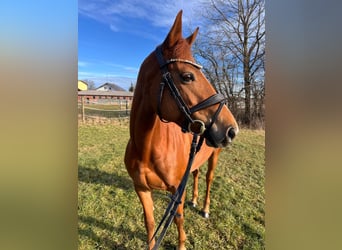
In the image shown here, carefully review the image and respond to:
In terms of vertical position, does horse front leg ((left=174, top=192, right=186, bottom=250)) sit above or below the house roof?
below

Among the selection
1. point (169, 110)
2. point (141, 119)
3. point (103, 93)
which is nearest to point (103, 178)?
point (103, 93)

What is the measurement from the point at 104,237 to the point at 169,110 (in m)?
1.78

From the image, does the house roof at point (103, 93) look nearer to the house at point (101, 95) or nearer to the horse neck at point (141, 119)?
the house at point (101, 95)

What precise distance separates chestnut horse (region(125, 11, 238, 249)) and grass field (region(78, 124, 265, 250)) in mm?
630

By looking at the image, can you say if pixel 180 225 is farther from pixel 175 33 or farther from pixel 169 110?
pixel 175 33

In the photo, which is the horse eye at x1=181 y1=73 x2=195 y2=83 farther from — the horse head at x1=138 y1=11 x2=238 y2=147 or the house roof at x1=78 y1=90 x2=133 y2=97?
the house roof at x1=78 y1=90 x2=133 y2=97

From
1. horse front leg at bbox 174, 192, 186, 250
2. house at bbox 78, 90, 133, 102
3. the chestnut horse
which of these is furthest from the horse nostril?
house at bbox 78, 90, 133, 102

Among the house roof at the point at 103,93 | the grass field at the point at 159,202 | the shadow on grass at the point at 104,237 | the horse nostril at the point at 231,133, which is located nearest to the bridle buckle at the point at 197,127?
the horse nostril at the point at 231,133

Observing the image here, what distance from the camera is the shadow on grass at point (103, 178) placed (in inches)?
142

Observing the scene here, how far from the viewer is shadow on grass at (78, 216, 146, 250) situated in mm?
2281

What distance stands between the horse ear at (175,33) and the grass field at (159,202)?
0.91m
